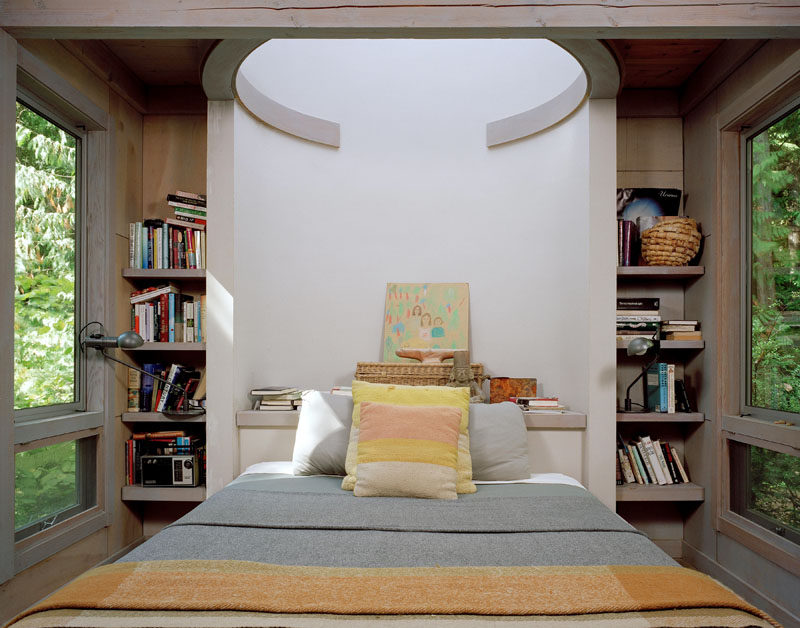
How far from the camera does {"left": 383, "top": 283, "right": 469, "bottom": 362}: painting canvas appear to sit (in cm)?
347

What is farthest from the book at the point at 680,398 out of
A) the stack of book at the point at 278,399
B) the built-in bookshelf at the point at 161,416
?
the built-in bookshelf at the point at 161,416

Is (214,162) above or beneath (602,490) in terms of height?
above

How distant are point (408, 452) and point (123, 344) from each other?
150cm

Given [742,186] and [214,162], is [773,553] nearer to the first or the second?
[742,186]

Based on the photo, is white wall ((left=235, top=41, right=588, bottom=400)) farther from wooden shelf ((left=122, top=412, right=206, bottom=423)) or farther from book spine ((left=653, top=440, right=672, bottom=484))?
book spine ((left=653, top=440, right=672, bottom=484))

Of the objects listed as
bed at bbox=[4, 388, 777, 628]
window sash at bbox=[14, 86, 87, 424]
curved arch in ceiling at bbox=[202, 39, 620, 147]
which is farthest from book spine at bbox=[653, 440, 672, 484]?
window sash at bbox=[14, 86, 87, 424]

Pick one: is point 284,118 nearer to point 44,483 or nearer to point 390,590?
point 44,483

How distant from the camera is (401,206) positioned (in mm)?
3582

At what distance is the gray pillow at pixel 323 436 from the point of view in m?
2.60

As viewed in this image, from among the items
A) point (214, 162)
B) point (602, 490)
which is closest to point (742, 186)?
point (602, 490)

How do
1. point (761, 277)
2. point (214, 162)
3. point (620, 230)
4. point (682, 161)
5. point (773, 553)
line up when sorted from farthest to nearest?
point (682, 161)
point (620, 230)
point (214, 162)
point (761, 277)
point (773, 553)

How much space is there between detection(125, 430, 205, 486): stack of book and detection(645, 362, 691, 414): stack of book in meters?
2.44

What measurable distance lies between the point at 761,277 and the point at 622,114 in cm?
125

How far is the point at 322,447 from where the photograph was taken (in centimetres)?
262
